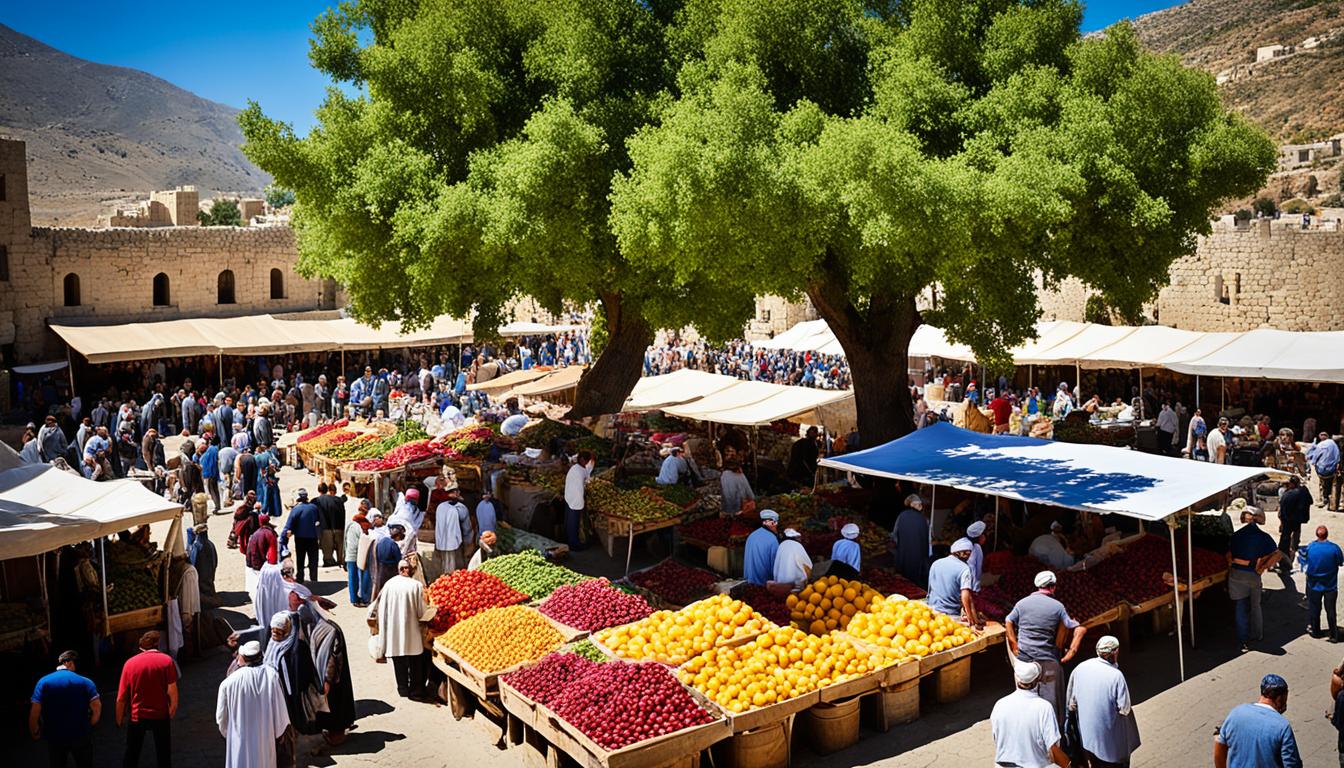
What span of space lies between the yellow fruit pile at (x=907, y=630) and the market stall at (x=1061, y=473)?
6.40ft

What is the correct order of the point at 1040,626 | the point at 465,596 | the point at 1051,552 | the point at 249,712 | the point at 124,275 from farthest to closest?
the point at 124,275
the point at 1051,552
the point at 465,596
the point at 1040,626
the point at 249,712

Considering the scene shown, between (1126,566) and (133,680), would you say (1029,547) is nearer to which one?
(1126,566)

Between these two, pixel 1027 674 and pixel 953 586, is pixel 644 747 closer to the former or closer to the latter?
pixel 1027 674

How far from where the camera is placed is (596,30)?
1550 cm

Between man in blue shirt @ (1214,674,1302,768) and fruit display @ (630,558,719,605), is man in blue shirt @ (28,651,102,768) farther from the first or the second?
man in blue shirt @ (1214,674,1302,768)

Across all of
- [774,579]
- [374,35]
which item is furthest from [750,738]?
[374,35]

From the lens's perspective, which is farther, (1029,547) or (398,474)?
(398,474)

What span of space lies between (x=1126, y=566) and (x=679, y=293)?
844 cm

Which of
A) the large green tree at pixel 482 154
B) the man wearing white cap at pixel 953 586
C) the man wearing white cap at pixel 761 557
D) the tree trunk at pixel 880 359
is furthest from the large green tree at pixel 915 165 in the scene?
the man wearing white cap at pixel 953 586

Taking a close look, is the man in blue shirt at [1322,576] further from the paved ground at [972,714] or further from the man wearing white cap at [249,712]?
the man wearing white cap at [249,712]

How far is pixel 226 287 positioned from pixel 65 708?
94.1 feet

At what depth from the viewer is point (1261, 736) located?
5633 mm

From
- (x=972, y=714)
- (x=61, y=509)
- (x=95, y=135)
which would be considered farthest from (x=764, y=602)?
(x=95, y=135)

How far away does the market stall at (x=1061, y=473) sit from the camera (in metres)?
9.81
